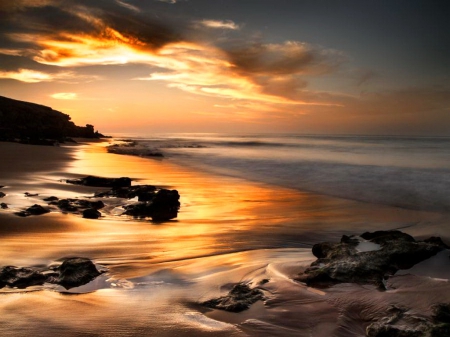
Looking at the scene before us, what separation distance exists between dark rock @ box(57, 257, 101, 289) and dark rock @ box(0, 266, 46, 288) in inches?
8.3

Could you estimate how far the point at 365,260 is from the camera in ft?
13.6

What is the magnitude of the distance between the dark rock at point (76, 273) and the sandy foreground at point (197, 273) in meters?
0.11

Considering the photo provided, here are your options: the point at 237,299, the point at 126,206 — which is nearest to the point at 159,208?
the point at 126,206

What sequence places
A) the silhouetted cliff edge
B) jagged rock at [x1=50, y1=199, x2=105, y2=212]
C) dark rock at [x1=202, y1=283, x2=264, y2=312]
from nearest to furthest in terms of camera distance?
1. dark rock at [x1=202, y1=283, x2=264, y2=312]
2. jagged rock at [x1=50, y1=199, x2=105, y2=212]
3. the silhouetted cliff edge

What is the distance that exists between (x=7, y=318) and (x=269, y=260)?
3053 millimetres

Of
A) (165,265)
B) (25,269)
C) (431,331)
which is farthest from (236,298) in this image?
(25,269)

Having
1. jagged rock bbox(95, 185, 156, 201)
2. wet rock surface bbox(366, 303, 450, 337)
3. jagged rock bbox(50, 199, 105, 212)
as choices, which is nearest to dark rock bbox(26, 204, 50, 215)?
jagged rock bbox(50, 199, 105, 212)

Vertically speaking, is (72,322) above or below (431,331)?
below

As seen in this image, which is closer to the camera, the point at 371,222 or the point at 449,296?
the point at 449,296

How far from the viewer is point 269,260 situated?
15.8 ft

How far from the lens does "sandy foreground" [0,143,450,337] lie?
2961 mm

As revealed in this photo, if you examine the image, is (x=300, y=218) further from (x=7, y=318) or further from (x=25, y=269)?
(x=7, y=318)

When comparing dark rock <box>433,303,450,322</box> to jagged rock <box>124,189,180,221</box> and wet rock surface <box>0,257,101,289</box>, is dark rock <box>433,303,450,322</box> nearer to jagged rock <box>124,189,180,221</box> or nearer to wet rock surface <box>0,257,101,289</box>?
wet rock surface <box>0,257,101,289</box>

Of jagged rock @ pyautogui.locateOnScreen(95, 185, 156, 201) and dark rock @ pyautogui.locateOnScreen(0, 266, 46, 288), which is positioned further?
jagged rock @ pyautogui.locateOnScreen(95, 185, 156, 201)
